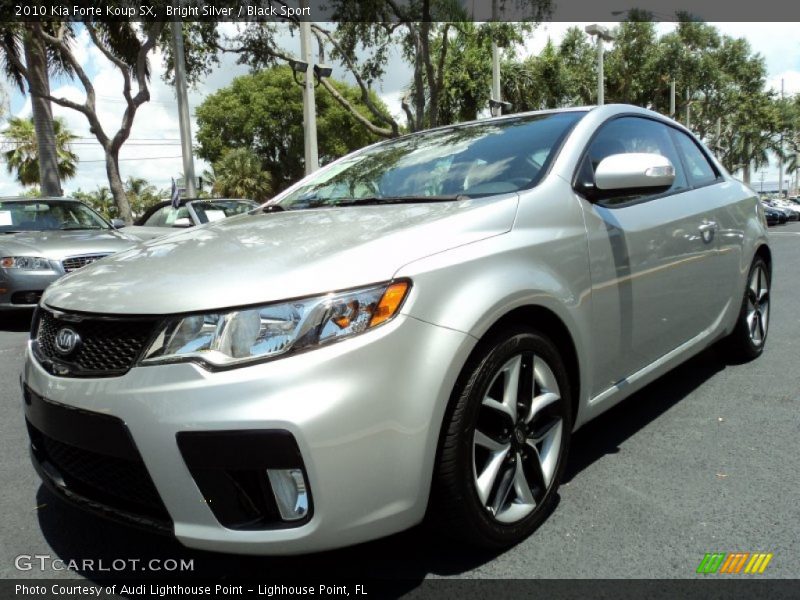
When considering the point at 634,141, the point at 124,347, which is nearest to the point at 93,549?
the point at 124,347

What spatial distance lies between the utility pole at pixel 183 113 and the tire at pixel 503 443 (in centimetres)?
1367

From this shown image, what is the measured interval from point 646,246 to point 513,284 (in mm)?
1020

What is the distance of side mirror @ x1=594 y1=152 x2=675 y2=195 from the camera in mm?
2633

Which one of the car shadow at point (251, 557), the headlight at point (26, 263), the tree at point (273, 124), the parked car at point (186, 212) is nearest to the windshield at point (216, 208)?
the parked car at point (186, 212)

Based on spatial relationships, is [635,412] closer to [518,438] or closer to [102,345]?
[518,438]

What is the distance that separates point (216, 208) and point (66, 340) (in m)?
8.46

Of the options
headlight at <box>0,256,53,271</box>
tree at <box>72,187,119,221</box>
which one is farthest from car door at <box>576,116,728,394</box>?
tree at <box>72,187,119,221</box>

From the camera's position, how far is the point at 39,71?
48.5 ft

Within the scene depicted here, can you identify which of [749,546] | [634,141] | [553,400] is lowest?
[749,546]

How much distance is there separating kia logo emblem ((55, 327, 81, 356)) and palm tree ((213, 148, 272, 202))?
34.5 m

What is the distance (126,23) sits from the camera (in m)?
15.2

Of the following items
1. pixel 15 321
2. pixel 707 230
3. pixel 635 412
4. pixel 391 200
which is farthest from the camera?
pixel 15 321

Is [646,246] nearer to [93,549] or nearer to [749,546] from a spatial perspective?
[749,546]

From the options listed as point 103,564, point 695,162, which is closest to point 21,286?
point 103,564
